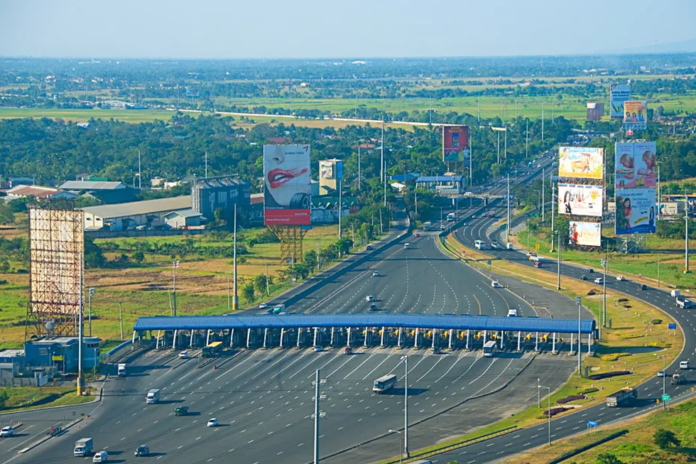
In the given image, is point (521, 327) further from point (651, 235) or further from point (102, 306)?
point (651, 235)

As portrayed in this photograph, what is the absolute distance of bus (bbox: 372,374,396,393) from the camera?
278ft

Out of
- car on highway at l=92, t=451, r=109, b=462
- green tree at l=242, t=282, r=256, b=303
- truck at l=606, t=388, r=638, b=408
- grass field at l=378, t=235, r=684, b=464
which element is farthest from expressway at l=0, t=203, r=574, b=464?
green tree at l=242, t=282, r=256, b=303

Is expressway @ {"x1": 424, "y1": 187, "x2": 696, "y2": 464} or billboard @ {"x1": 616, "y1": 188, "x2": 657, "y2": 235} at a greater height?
billboard @ {"x1": 616, "y1": 188, "x2": 657, "y2": 235}

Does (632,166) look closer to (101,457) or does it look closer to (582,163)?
(582,163)

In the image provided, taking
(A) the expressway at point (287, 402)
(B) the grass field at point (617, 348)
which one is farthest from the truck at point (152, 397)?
(B) the grass field at point (617, 348)

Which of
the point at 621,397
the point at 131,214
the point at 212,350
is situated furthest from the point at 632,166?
the point at 131,214

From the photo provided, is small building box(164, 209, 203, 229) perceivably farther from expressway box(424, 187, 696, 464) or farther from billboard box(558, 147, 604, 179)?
expressway box(424, 187, 696, 464)

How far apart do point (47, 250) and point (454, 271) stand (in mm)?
52355

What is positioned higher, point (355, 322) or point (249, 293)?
point (355, 322)

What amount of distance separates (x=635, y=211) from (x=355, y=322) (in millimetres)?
55525

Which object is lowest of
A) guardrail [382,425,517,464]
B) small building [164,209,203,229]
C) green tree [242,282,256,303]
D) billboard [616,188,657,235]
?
guardrail [382,425,517,464]

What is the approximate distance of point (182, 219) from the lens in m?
174

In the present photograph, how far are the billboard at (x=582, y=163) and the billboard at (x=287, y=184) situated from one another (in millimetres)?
31259

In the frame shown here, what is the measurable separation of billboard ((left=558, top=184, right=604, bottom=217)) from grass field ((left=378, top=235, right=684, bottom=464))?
13514 millimetres
